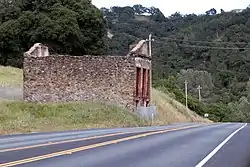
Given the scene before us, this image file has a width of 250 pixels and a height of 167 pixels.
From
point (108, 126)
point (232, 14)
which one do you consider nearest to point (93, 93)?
point (108, 126)

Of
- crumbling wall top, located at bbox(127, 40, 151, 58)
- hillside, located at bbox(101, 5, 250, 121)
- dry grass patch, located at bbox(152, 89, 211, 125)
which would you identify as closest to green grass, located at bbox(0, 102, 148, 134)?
crumbling wall top, located at bbox(127, 40, 151, 58)

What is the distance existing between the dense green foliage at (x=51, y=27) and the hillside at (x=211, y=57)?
25674 millimetres

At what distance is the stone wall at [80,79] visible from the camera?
4816cm

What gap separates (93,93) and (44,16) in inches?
1062

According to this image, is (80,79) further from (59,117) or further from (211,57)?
(211,57)

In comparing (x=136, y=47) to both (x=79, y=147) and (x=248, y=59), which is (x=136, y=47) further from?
(x=248, y=59)

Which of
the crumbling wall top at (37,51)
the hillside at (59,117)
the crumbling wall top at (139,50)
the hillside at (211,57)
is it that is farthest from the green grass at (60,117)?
the hillside at (211,57)

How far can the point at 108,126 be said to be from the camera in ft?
128

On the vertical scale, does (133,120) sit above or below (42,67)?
below

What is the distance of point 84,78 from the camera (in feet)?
160

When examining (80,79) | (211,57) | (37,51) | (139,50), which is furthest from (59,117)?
(211,57)

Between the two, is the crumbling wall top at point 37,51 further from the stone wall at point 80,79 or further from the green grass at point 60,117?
the green grass at point 60,117

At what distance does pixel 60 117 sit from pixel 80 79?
1110 centimetres

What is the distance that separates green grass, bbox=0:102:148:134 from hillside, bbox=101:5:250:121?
185 ft
